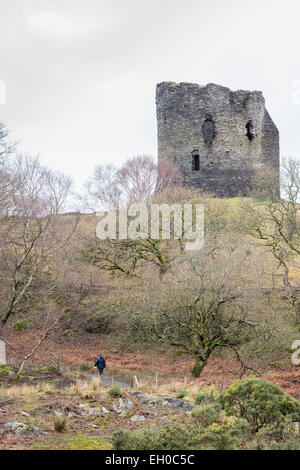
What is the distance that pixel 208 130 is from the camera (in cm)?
4219

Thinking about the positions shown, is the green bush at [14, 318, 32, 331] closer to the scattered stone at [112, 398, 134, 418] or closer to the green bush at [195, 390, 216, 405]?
the scattered stone at [112, 398, 134, 418]

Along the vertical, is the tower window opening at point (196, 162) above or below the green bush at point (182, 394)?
above


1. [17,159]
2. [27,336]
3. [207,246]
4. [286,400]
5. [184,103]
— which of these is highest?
[184,103]

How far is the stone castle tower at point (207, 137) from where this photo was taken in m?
41.4

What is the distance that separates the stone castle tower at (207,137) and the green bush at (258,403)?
102 ft

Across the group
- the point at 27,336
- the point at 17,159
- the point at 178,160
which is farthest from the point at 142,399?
the point at 178,160

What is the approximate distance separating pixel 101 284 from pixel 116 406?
51.4 feet

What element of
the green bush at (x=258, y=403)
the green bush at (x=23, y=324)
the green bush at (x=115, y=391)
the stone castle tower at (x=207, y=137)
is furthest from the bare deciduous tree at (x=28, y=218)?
the stone castle tower at (x=207, y=137)

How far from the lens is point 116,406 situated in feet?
44.4

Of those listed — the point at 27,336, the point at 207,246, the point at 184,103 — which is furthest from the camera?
the point at 184,103

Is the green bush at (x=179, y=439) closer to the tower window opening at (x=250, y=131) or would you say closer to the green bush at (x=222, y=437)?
the green bush at (x=222, y=437)

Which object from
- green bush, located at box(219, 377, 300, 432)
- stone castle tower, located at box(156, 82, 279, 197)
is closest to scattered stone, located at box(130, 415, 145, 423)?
green bush, located at box(219, 377, 300, 432)

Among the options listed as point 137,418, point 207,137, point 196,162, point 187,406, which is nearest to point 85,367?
point 187,406
